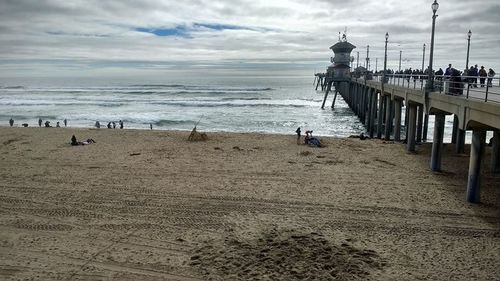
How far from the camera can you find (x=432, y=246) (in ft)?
27.4

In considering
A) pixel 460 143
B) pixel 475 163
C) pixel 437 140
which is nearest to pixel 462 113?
pixel 475 163

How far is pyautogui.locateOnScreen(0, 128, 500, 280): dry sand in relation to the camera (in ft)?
24.2

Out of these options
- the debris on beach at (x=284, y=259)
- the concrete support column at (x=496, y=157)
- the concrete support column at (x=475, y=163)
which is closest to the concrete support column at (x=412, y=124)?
the concrete support column at (x=496, y=157)

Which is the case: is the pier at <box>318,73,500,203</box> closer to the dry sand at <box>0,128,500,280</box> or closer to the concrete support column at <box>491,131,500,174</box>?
the concrete support column at <box>491,131,500,174</box>

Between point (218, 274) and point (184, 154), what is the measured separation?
1130 cm

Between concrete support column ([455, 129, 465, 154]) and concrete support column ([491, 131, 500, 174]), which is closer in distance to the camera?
concrete support column ([491, 131, 500, 174])

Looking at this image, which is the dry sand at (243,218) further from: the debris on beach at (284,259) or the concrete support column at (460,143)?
the concrete support column at (460,143)

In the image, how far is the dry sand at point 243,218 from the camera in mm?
7363

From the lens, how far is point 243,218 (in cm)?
989

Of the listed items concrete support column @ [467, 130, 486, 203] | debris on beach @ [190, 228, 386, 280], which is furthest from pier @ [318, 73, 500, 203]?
debris on beach @ [190, 228, 386, 280]

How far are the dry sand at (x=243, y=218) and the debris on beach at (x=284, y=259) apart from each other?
0.02m

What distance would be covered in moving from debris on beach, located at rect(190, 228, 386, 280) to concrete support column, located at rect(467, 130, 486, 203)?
4961 millimetres

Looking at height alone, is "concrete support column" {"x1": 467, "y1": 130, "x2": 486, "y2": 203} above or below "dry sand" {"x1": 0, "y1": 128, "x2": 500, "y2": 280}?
above

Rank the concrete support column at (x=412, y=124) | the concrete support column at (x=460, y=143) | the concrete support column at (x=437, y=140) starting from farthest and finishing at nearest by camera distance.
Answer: the concrete support column at (x=460, y=143) → the concrete support column at (x=412, y=124) → the concrete support column at (x=437, y=140)
